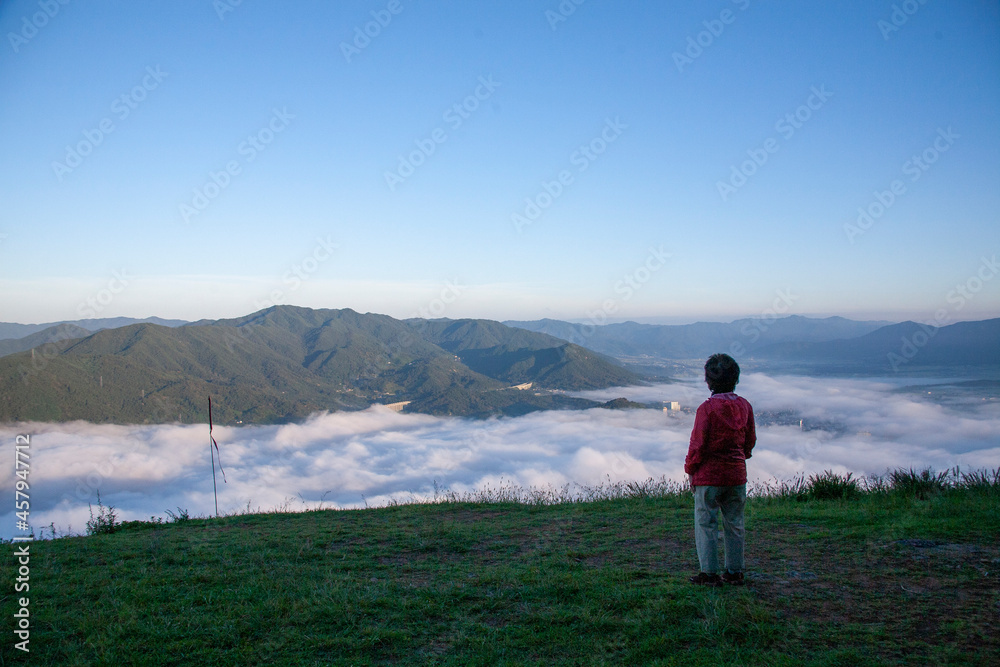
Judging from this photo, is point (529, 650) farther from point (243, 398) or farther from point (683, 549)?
point (243, 398)

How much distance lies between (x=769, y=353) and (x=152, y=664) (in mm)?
208798

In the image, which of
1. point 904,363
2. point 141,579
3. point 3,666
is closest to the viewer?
point 3,666

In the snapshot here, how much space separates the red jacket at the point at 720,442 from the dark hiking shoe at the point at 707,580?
81cm

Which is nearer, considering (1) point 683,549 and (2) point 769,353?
(1) point 683,549

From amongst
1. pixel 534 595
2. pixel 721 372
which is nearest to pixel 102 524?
pixel 534 595

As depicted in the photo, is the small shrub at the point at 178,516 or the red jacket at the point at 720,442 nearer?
the red jacket at the point at 720,442

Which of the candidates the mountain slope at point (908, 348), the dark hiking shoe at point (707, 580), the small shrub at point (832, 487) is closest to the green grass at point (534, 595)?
the dark hiking shoe at point (707, 580)

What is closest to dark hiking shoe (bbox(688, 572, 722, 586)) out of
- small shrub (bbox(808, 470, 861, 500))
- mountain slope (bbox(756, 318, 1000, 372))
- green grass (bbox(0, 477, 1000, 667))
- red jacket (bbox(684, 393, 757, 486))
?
green grass (bbox(0, 477, 1000, 667))

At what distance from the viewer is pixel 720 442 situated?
4559 mm

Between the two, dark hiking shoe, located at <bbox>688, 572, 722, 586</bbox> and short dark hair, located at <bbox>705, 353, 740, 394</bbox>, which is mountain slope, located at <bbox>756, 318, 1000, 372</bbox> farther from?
dark hiking shoe, located at <bbox>688, 572, 722, 586</bbox>

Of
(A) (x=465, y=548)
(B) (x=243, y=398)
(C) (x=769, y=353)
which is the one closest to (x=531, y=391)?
(C) (x=769, y=353)

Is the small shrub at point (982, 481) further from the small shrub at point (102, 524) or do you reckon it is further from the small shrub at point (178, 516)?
the small shrub at point (102, 524)

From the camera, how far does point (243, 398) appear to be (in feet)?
605

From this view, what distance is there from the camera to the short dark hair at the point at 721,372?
471 cm
